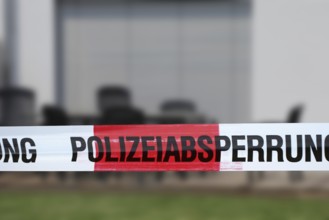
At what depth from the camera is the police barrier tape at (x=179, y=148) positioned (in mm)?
2121

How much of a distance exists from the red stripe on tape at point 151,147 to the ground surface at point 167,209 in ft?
1.53

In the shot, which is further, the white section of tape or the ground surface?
the ground surface

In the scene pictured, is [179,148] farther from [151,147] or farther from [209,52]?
[209,52]

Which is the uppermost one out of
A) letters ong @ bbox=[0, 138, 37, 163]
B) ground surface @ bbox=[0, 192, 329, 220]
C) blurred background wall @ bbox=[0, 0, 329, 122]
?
blurred background wall @ bbox=[0, 0, 329, 122]

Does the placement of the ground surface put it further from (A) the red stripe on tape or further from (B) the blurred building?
(B) the blurred building

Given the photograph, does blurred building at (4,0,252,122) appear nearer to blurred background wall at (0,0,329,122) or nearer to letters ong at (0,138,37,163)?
blurred background wall at (0,0,329,122)

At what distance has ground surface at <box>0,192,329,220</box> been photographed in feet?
8.70

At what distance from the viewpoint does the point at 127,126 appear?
216cm

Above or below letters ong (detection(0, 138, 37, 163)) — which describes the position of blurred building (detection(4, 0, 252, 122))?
above

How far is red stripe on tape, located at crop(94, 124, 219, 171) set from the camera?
213 cm

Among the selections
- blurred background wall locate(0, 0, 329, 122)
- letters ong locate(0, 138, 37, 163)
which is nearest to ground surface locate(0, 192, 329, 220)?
letters ong locate(0, 138, 37, 163)

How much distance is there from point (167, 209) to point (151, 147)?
749 mm

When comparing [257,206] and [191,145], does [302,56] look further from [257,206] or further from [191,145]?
[257,206]

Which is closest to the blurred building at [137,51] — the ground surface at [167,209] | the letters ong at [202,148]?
the letters ong at [202,148]
